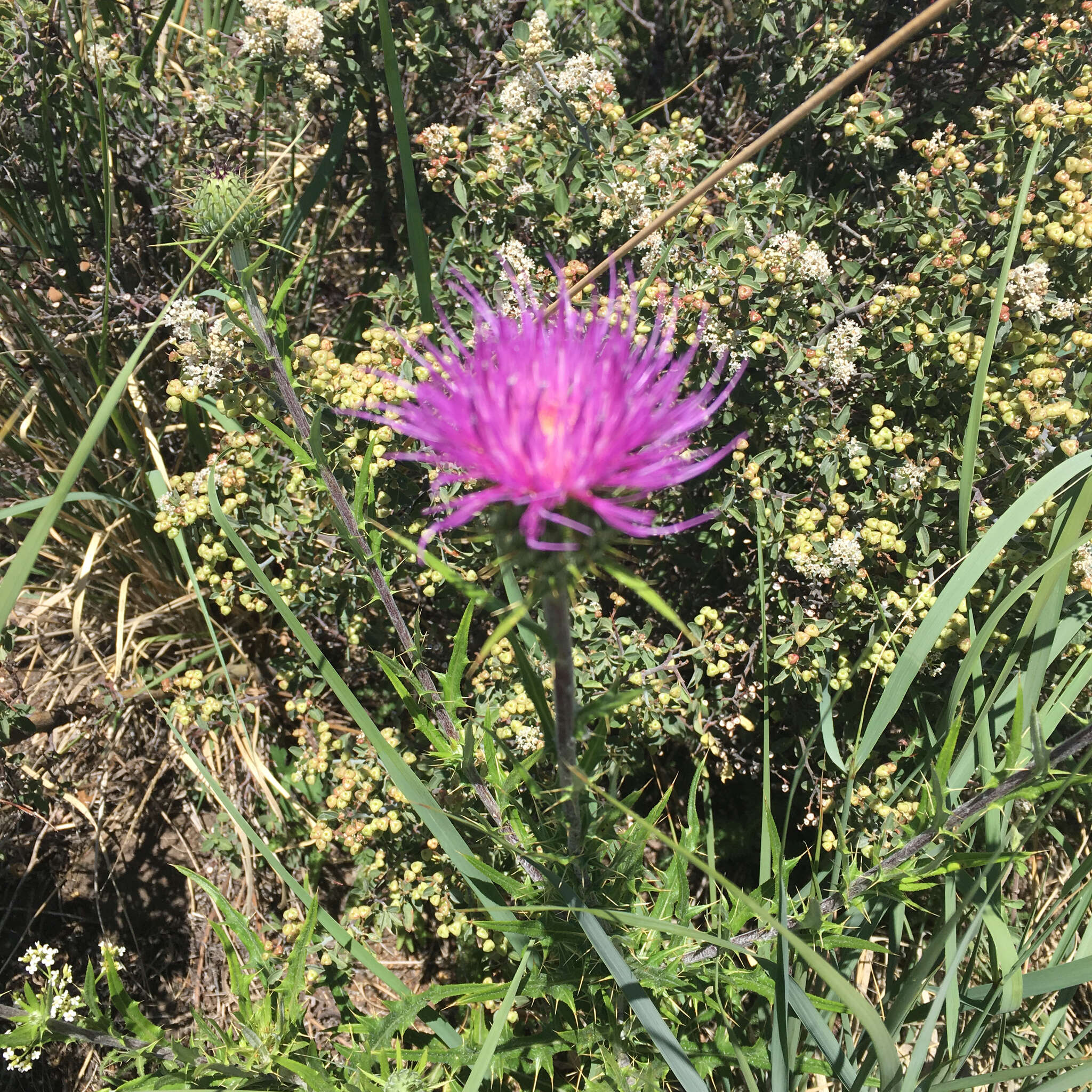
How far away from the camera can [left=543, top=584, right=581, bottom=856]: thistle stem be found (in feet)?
3.97

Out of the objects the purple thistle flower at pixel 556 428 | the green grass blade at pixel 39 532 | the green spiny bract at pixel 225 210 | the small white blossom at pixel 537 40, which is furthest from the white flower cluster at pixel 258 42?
the purple thistle flower at pixel 556 428

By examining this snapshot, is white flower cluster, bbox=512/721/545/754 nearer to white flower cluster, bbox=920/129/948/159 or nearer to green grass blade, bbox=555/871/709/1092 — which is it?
green grass blade, bbox=555/871/709/1092

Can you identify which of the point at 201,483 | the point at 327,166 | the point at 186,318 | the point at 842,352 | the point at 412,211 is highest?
the point at 327,166

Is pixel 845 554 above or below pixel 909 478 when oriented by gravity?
below

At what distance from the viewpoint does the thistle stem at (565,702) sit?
1.21 m

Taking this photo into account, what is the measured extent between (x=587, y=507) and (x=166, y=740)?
259cm

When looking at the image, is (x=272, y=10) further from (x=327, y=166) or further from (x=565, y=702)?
(x=565, y=702)

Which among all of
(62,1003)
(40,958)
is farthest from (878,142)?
(40,958)

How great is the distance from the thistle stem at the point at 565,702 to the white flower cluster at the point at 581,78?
81.4 inches

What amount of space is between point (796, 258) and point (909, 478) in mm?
710

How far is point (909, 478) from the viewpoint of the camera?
239 centimetres

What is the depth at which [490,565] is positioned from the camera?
132cm

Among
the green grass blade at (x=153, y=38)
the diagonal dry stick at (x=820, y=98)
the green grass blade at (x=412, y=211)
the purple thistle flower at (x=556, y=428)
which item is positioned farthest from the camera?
the green grass blade at (x=153, y=38)

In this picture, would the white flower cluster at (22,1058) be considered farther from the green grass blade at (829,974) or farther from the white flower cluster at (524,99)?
the white flower cluster at (524,99)
